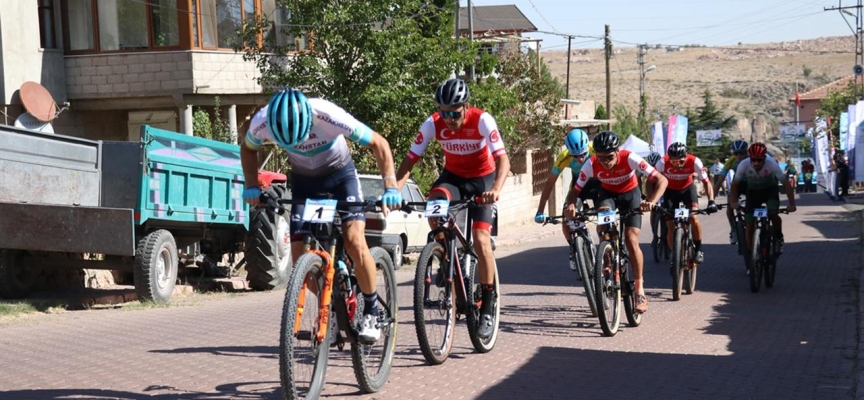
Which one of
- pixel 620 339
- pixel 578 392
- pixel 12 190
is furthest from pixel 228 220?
pixel 578 392

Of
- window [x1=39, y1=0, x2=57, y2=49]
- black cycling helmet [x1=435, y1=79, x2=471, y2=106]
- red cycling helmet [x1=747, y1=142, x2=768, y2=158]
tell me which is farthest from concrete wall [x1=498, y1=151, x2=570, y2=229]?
black cycling helmet [x1=435, y1=79, x2=471, y2=106]

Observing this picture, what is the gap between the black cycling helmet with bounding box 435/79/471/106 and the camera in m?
8.85

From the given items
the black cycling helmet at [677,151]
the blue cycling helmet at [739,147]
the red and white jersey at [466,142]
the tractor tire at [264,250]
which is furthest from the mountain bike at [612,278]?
the blue cycling helmet at [739,147]

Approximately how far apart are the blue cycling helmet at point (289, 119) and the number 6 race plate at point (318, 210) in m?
0.43

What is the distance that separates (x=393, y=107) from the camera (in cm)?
2230

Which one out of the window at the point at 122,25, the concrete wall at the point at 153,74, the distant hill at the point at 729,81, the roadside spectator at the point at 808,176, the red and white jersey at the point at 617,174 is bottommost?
the roadside spectator at the point at 808,176

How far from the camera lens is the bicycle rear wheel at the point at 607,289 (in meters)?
10.6

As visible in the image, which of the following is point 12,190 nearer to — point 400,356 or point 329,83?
point 400,356

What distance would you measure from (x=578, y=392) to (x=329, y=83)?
1561 centimetres

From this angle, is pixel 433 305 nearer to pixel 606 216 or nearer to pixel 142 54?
pixel 606 216

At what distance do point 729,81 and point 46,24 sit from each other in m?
138

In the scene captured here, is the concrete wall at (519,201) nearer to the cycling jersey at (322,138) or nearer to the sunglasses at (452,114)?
the sunglasses at (452,114)

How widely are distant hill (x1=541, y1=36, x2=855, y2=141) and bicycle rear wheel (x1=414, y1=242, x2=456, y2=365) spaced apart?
369 ft

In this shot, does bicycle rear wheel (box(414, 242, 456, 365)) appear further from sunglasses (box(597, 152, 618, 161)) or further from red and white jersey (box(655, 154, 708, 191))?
red and white jersey (box(655, 154, 708, 191))
